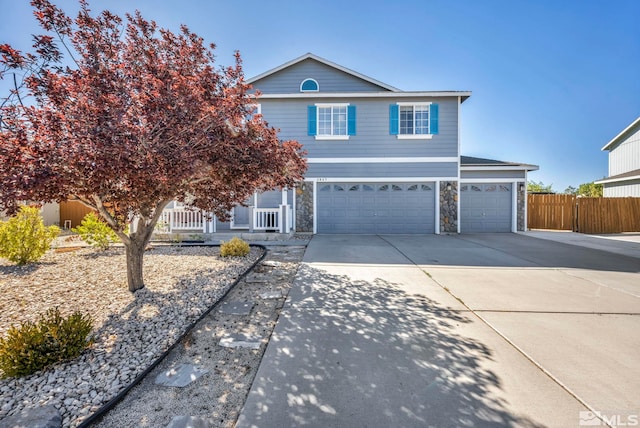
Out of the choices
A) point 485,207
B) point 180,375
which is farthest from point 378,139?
point 180,375

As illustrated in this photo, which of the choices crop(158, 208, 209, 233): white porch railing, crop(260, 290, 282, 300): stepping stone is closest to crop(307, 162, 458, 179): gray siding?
crop(158, 208, 209, 233): white porch railing

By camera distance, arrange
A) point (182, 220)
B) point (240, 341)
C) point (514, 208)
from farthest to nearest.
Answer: point (514, 208) → point (182, 220) → point (240, 341)

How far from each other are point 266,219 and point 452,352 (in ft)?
27.7

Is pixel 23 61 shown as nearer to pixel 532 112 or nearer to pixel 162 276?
pixel 162 276

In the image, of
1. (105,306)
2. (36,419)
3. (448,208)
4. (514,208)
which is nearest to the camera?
(36,419)

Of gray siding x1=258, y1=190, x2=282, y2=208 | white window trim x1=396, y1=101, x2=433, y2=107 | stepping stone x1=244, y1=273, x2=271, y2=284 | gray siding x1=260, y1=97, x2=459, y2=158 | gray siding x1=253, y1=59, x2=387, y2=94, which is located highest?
gray siding x1=253, y1=59, x2=387, y2=94

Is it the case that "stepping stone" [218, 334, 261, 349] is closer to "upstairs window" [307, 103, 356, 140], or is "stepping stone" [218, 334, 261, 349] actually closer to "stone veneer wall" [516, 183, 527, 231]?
"upstairs window" [307, 103, 356, 140]

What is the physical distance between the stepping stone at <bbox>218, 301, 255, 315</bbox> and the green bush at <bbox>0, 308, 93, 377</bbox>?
1488 mm

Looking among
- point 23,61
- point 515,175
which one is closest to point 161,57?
point 23,61

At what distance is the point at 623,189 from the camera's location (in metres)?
16.6

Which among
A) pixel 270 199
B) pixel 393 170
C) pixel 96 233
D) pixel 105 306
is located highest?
pixel 393 170

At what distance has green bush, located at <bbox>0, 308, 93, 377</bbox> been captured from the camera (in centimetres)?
231

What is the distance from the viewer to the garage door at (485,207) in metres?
12.1

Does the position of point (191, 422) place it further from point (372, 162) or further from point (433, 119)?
point (433, 119)
